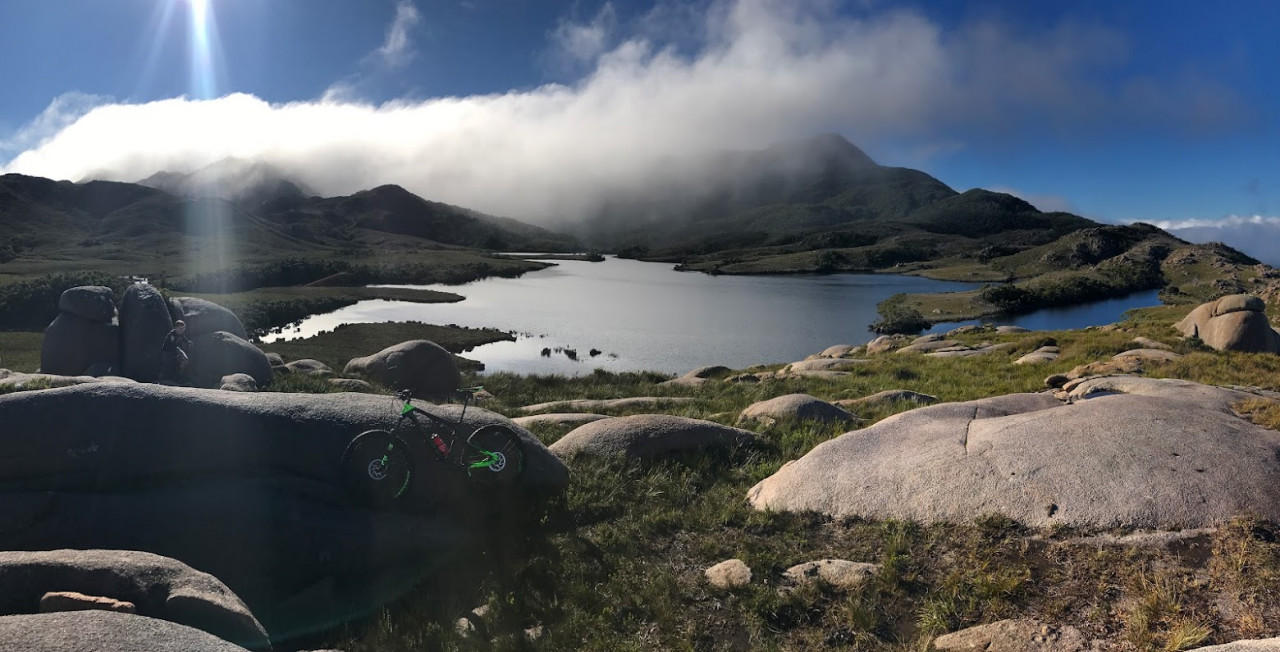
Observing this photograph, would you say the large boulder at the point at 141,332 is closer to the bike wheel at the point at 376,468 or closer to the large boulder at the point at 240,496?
the large boulder at the point at 240,496

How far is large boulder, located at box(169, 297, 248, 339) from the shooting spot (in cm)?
3359

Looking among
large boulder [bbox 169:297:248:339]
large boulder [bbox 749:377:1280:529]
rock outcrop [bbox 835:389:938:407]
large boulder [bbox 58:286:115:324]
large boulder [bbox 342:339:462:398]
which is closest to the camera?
large boulder [bbox 749:377:1280:529]

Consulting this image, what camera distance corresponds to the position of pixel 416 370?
126ft

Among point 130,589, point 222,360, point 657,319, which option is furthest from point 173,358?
point 657,319

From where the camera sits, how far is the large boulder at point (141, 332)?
2845cm

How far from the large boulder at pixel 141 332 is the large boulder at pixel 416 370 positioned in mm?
11343

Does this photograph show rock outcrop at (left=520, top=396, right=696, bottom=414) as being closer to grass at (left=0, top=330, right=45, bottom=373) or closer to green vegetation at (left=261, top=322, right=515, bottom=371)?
green vegetation at (left=261, top=322, right=515, bottom=371)

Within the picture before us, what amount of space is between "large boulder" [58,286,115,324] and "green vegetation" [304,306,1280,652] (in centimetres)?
2956

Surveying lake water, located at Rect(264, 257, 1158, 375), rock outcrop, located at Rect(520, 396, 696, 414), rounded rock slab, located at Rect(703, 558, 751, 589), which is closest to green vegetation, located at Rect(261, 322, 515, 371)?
lake water, located at Rect(264, 257, 1158, 375)

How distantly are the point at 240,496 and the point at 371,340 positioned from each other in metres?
62.1

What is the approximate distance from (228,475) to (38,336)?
6952 cm

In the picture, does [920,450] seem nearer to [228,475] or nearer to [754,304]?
[228,475]

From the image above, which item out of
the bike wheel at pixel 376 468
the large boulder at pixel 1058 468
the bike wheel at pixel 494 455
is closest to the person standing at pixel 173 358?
the bike wheel at pixel 376 468

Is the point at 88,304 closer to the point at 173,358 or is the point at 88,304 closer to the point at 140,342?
the point at 140,342
